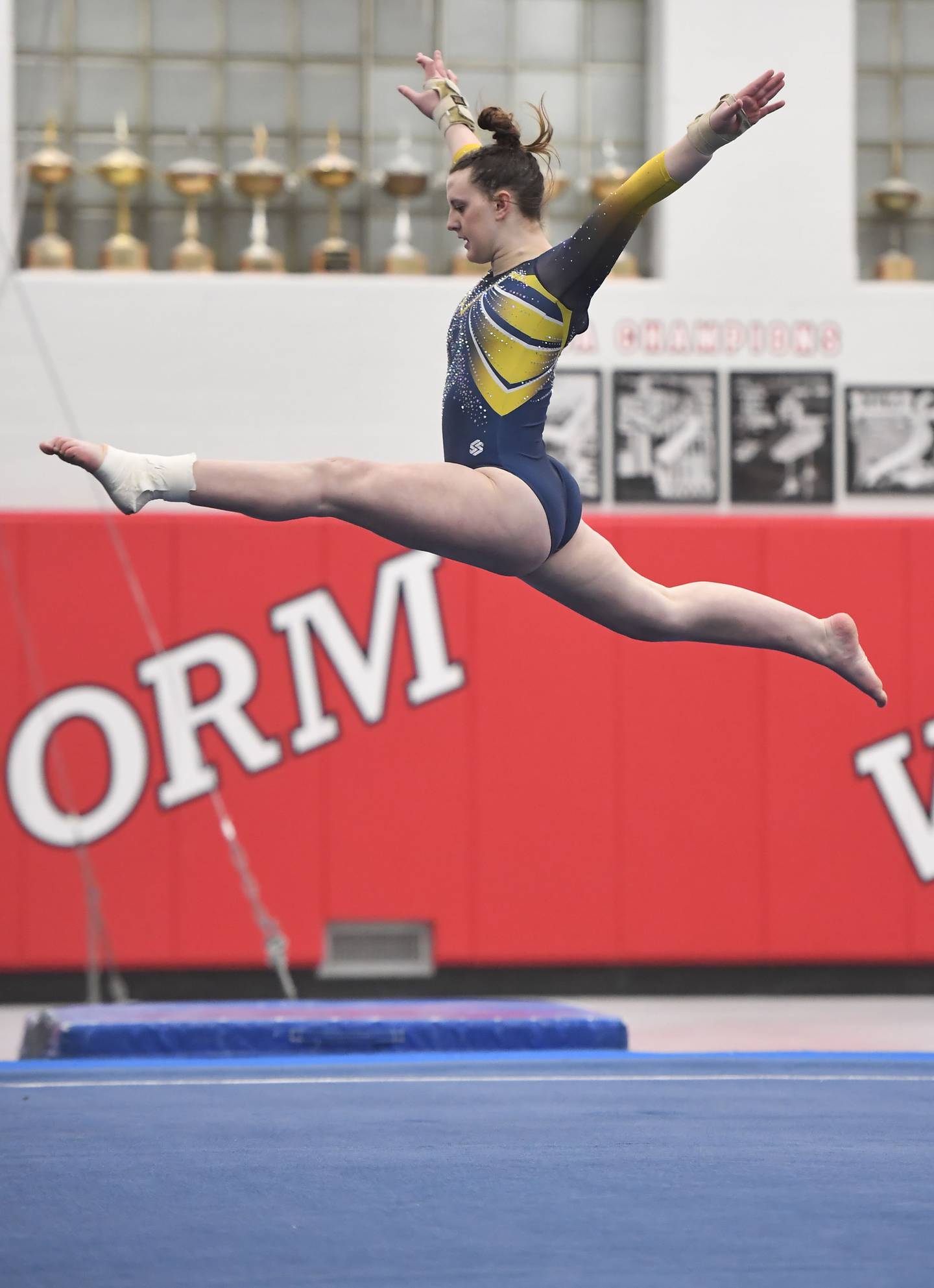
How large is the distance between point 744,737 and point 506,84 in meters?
2.68

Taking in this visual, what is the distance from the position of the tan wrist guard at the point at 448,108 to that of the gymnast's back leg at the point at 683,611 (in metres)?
0.81

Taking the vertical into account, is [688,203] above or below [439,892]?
above

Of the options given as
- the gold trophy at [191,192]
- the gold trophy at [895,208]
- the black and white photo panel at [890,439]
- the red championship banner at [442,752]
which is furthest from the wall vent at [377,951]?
the gold trophy at [895,208]

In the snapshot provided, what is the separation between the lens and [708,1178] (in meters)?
3.23

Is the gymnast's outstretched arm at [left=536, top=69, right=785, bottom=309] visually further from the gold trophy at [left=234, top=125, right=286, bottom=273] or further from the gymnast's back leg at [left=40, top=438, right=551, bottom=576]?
the gold trophy at [left=234, top=125, right=286, bottom=273]

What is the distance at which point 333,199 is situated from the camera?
23.1 ft

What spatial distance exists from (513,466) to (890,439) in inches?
172

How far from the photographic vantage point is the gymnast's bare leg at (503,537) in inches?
114

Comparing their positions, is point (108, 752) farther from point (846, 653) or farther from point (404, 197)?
point (846, 653)

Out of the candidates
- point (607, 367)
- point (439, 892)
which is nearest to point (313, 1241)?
point (439, 892)

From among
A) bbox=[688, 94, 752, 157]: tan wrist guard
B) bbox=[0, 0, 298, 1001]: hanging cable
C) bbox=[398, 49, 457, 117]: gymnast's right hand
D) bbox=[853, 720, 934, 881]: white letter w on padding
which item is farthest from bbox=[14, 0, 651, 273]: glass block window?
bbox=[688, 94, 752, 157]: tan wrist guard

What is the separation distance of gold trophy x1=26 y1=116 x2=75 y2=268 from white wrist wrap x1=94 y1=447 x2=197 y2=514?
167 inches

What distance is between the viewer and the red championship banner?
6684 mm

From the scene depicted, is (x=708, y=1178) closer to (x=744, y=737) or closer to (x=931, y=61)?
(x=744, y=737)
